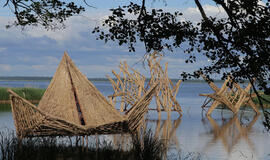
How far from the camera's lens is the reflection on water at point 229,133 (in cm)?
686

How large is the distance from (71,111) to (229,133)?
3515 millimetres

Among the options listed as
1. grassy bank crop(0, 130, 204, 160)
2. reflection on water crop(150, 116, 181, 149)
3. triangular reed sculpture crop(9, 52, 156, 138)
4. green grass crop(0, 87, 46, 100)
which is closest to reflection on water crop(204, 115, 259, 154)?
reflection on water crop(150, 116, 181, 149)

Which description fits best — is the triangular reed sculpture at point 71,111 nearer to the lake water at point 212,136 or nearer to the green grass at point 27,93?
the lake water at point 212,136

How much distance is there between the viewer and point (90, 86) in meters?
5.94

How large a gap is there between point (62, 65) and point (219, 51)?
9.97 feet

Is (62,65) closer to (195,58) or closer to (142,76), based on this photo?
(195,58)

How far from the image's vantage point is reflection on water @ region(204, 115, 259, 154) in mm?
6863

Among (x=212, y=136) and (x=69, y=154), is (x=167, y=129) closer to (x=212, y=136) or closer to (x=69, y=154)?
(x=212, y=136)

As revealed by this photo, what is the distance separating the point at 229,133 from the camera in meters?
8.34

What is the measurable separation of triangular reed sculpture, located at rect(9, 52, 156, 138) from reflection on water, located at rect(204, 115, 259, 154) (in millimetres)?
1677

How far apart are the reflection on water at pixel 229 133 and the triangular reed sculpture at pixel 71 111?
1.68 m

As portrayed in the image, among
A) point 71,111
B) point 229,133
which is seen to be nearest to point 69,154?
point 71,111

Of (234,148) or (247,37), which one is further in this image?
(234,148)

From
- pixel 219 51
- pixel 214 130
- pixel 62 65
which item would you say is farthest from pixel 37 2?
pixel 214 130
